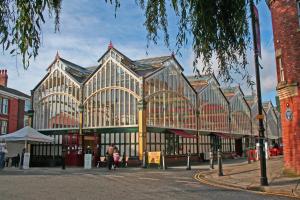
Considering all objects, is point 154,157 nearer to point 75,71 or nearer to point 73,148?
point 73,148

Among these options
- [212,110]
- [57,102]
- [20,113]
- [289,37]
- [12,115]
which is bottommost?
[12,115]

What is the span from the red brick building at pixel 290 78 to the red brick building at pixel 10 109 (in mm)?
33052

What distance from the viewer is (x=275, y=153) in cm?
3709

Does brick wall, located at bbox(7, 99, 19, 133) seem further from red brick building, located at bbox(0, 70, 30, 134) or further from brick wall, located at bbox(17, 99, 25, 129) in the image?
brick wall, located at bbox(17, 99, 25, 129)

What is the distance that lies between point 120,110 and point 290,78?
17669 millimetres

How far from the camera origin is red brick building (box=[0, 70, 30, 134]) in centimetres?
4050

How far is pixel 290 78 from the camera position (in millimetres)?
15938

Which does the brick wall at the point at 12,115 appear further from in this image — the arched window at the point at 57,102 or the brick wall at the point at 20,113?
the arched window at the point at 57,102

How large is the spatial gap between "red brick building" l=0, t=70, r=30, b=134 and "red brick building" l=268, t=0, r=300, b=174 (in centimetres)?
3305

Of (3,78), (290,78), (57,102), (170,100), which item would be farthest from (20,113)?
(290,78)

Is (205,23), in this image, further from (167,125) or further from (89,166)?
(167,125)

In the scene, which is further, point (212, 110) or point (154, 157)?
point (212, 110)

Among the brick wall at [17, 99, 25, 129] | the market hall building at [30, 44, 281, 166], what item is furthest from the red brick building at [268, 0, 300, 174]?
the brick wall at [17, 99, 25, 129]

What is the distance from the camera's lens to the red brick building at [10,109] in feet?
133
